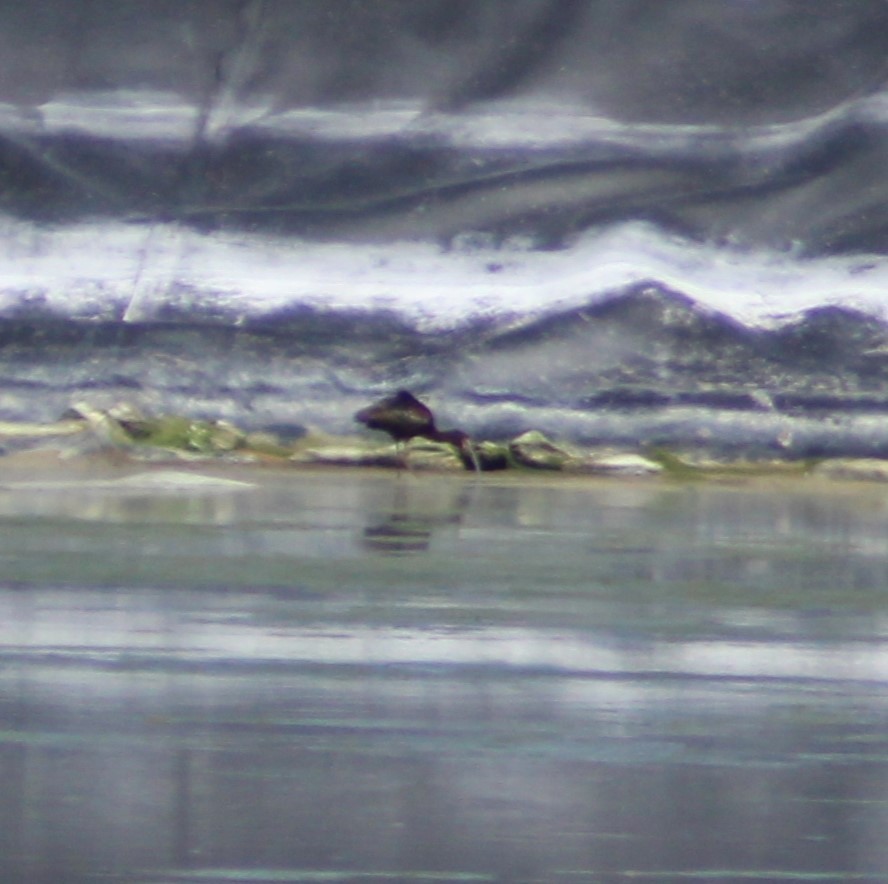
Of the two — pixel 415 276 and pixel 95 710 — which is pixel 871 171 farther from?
pixel 95 710

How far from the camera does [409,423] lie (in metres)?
8.87

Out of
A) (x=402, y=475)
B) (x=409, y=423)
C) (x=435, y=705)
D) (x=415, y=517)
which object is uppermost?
(x=409, y=423)

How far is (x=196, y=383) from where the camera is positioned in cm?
915

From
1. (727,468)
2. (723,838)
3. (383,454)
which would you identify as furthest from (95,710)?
(727,468)

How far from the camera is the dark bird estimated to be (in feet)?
29.0

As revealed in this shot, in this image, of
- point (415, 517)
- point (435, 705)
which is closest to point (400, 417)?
point (415, 517)

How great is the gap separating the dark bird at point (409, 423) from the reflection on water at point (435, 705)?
234 centimetres

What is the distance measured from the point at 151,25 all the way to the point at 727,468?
13.9 ft

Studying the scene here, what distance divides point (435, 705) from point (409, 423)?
5.13 m

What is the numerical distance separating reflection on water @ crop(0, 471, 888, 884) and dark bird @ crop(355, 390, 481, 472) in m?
2.34

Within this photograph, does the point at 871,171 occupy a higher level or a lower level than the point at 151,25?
lower

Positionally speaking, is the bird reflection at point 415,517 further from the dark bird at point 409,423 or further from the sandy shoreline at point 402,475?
the dark bird at point 409,423

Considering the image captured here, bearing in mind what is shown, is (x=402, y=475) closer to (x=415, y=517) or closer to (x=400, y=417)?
(x=400, y=417)

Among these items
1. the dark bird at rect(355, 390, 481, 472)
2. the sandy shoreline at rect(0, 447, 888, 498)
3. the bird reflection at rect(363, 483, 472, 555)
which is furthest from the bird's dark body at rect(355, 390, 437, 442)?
the bird reflection at rect(363, 483, 472, 555)
